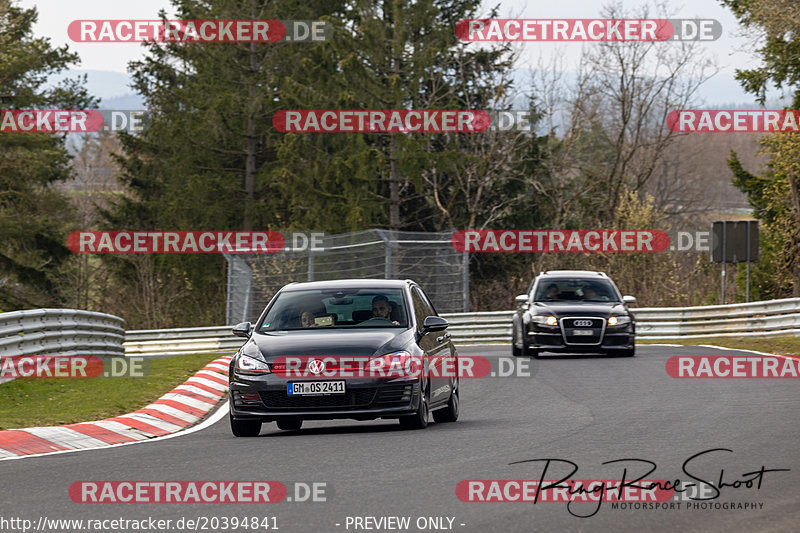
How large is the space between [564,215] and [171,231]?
56.9ft

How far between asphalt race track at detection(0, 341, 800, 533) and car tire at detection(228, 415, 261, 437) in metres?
0.17

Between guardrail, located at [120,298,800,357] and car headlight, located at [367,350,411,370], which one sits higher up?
car headlight, located at [367,350,411,370]

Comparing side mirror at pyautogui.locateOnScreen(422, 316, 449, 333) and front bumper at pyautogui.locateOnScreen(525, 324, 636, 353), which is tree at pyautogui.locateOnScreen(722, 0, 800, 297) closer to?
front bumper at pyautogui.locateOnScreen(525, 324, 636, 353)

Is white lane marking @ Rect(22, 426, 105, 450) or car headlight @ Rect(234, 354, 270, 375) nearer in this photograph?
white lane marking @ Rect(22, 426, 105, 450)

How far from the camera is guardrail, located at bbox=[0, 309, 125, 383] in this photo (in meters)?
17.4

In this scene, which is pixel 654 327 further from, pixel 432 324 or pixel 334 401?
pixel 334 401

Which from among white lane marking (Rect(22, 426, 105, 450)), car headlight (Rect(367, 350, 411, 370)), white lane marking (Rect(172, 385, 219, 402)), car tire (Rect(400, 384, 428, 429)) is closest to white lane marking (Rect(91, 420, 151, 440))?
white lane marking (Rect(22, 426, 105, 450))

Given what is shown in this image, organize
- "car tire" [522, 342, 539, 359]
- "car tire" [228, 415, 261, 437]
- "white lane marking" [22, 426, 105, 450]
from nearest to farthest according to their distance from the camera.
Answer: "white lane marking" [22, 426, 105, 450] < "car tire" [228, 415, 261, 437] < "car tire" [522, 342, 539, 359]

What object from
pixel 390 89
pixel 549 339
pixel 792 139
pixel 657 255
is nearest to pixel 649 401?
pixel 549 339

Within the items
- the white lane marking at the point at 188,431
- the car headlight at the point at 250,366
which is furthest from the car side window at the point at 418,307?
the white lane marking at the point at 188,431

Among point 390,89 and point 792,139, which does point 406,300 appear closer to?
point 792,139

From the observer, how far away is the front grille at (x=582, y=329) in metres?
23.8

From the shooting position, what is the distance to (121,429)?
42.7 ft

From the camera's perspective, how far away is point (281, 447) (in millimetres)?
11141
